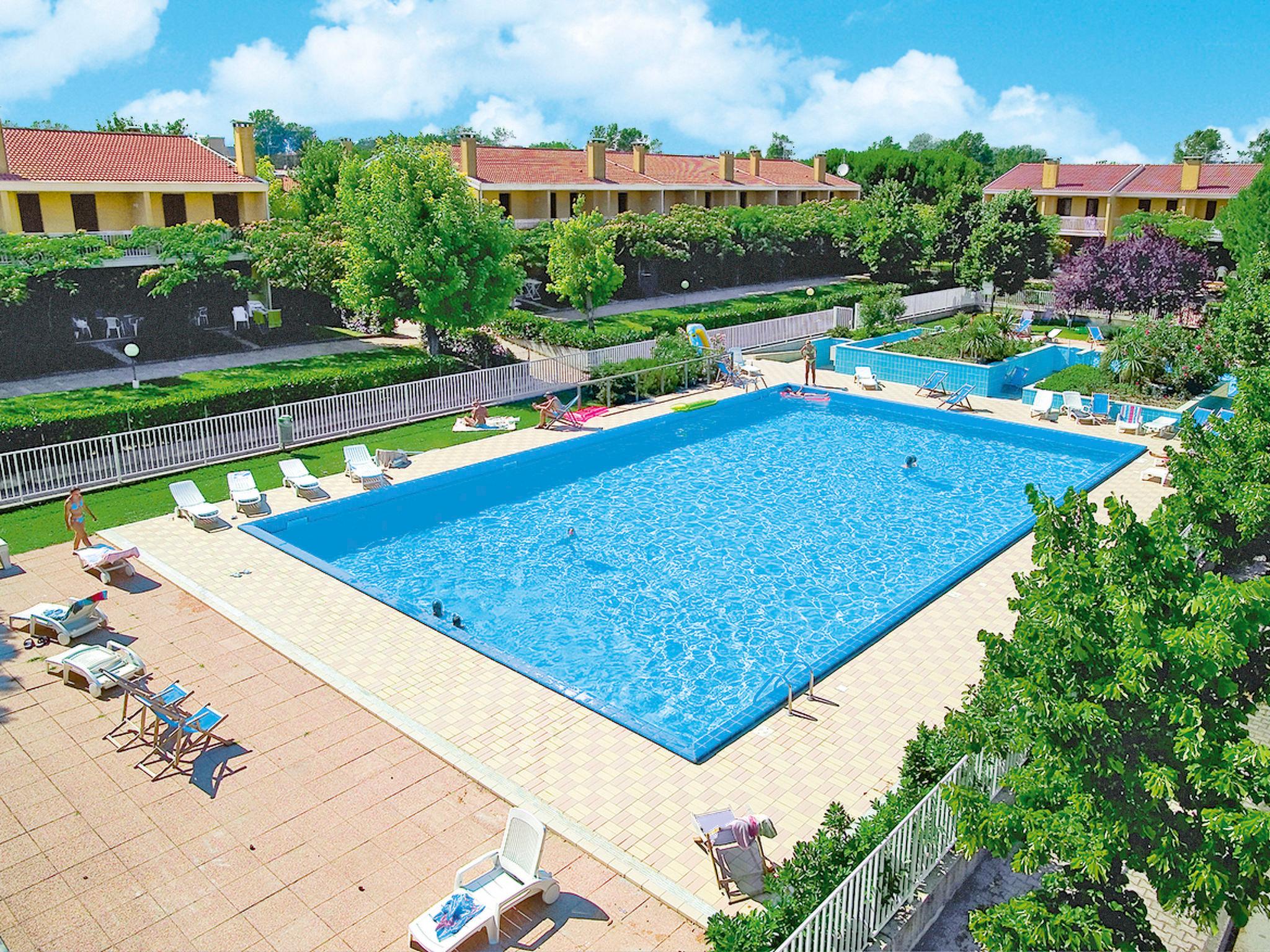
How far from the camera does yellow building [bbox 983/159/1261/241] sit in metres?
53.5

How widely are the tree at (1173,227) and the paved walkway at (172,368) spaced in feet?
112

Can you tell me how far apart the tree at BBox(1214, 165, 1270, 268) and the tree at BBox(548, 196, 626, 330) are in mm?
25798

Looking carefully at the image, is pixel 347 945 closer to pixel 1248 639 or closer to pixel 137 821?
pixel 137 821

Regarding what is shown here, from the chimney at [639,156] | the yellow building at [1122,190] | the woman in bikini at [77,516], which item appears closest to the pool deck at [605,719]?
the woman in bikini at [77,516]

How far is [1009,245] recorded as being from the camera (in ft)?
128

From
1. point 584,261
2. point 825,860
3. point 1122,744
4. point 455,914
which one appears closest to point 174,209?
→ point 584,261

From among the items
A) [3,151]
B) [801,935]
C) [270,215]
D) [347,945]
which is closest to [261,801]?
[347,945]

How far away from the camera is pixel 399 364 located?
80.2 feet

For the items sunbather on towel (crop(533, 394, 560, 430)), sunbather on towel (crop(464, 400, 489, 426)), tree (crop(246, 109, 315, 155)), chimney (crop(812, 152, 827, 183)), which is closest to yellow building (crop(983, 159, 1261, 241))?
chimney (crop(812, 152, 827, 183))

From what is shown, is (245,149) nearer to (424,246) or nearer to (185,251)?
(185,251)

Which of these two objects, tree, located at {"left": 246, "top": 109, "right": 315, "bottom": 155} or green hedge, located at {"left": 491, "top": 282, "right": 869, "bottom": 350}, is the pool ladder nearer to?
green hedge, located at {"left": 491, "top": 282, "right": 869, "bottom": 350}

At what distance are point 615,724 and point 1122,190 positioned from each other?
56.5m

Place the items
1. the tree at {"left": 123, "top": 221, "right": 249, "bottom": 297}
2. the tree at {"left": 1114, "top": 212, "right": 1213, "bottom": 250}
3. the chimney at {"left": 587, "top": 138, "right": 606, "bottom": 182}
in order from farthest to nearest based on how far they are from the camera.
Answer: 1. the chimney at {"left": 587, "top": 138, "right": 606, "bottom": 182}
2. the tree at {"left": 1114, "top": 212, "right": 1213, "bottom": 250}
3. the tree at {"left": 123, "top": 221, "right": 249, "bottom": 297}

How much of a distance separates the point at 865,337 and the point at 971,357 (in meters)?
5.42
